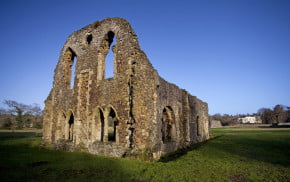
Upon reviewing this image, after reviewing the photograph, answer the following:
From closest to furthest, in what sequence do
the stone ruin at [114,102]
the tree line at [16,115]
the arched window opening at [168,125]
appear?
the stone ruin at [114,102] < the arched window opening at [168,125] < the tree line at [16,115]

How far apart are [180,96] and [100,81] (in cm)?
673

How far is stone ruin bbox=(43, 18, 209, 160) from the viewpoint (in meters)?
8.63

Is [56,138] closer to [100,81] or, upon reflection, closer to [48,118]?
[48,118]

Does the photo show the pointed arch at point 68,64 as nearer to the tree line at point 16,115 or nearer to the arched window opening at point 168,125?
the arched window opening at point 168,125

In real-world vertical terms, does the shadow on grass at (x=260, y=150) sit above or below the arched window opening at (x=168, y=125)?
below

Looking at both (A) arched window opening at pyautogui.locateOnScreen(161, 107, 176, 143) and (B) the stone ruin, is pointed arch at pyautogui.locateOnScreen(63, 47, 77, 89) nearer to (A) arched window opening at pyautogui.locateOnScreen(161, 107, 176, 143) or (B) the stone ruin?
(B) the stone ruin

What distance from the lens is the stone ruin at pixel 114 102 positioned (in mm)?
8633

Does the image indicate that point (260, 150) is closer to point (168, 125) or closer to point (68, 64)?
point (168, 125)

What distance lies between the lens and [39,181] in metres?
4.93

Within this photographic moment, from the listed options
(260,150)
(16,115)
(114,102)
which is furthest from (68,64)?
(16,115)

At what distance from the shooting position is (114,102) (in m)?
9.31

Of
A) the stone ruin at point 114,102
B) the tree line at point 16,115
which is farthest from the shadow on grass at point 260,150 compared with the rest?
the tree line at point 16,115

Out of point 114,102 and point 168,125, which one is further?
point 168,125

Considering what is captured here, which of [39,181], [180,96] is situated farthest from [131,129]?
[180,96]
